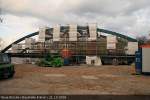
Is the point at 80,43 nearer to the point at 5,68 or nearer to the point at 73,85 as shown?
the point at 5,68

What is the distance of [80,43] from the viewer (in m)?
113

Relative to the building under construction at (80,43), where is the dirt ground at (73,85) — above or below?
below

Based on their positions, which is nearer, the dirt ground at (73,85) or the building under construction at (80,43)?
the dirt ground at (73,85)

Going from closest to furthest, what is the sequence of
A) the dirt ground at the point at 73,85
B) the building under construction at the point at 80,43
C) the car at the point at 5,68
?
the dirt ground at the point at 73,85 → the car at the point at 5,68 → the building under construction at the point at 80,43

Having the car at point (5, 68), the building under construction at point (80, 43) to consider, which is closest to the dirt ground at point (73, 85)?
the car at point (5, 68)

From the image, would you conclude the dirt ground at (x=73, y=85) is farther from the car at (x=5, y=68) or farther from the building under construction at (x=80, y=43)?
the building under construction at (x=80, y=43)

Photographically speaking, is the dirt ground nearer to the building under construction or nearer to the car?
the car

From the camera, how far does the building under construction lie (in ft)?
356

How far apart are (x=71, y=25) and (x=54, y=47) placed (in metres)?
10.7

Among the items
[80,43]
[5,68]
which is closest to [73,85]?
[5,68]

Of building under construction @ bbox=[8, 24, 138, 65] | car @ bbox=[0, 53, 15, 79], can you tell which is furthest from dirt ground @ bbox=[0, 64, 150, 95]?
building under construction @ bbox=[8, 24, 138, 65]

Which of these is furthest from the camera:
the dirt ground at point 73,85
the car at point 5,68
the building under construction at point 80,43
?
the building under construction at point 80,43

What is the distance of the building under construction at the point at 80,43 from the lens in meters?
108

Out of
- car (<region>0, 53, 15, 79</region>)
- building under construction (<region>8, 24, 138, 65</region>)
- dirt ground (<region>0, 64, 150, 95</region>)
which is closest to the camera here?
dirt ground (<region>0, 64, 150, 95</region>)
